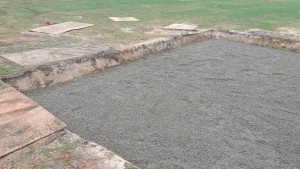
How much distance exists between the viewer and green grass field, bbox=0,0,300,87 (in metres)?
5.66

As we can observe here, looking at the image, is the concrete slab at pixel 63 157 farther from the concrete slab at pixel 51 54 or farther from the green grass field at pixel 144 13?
the green grass field at pixel 144 13

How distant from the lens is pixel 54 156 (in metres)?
2.07

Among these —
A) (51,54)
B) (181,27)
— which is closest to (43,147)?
(51,54)

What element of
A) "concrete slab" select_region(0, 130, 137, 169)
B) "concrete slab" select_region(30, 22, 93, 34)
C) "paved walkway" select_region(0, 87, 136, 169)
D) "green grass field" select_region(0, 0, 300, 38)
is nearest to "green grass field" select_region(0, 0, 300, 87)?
"green grass field" select_region(0, 0, 300, 38)

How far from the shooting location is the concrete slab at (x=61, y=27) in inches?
226

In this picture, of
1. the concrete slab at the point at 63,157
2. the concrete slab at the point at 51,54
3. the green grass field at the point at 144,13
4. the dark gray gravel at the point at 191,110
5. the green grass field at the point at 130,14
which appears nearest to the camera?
the concrete slab at the point at 63,157

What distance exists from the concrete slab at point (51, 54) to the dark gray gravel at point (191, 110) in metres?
0.50

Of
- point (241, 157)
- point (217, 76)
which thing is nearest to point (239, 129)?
point (241, 157)

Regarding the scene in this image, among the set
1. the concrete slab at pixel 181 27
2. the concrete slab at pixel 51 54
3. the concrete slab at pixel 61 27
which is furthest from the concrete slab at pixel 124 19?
the concrete slab at pixel 51 54

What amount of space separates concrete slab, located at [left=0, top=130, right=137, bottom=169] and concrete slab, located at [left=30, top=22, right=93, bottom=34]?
3.86 m

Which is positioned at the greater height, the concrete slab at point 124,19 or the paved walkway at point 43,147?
the concrete slab at point 124,19

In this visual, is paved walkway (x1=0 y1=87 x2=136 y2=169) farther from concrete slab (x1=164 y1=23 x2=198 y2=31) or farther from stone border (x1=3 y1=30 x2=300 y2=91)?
concrete slab (x1=164 y1=23 x2=198 y2=31)

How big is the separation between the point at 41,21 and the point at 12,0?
3883mm

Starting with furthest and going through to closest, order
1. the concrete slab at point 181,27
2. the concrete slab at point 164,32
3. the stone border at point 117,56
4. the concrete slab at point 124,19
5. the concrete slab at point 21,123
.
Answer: the concrete slab at point 124,19 → the concrete slab at point 181,27 → the concrete slab at point 164,32 → the stone border at point 117,56 → the concrete slab at point 21,123
